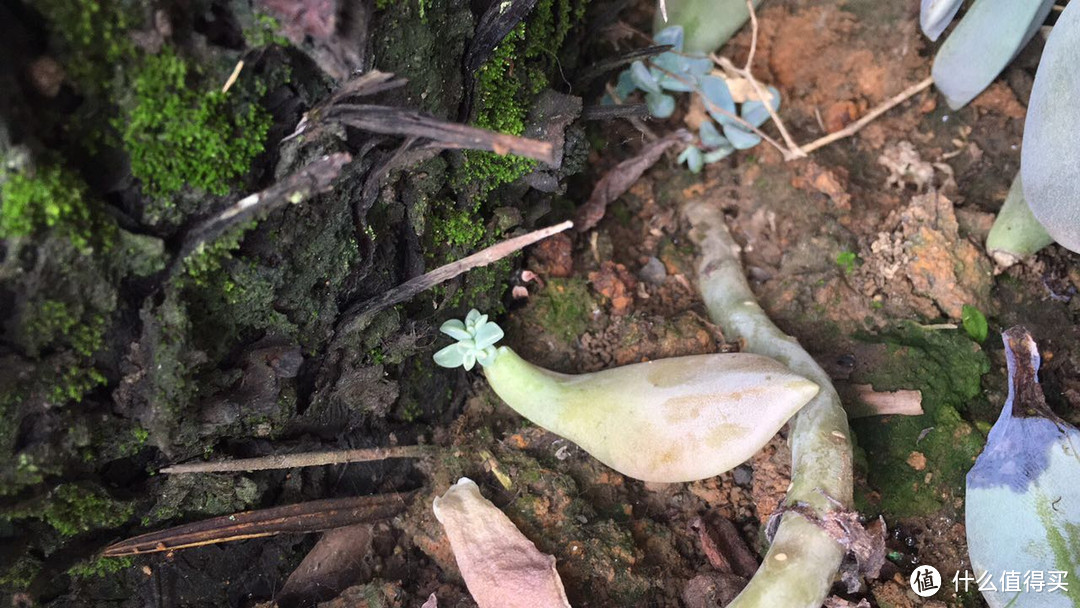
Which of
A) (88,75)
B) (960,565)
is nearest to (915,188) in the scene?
(960,565)

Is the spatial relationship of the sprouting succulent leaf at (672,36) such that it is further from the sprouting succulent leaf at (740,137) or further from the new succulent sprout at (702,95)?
the sprouting succulent leaf at (740,137)

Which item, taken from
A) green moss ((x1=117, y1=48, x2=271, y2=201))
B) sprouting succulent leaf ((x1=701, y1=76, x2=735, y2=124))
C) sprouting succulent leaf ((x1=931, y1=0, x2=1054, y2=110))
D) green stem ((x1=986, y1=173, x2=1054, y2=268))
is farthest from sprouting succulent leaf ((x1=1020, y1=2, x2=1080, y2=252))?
green moss ((x1=117, y1=48, x2=271, y2=201))

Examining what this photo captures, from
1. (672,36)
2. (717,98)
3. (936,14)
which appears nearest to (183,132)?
(672,36)

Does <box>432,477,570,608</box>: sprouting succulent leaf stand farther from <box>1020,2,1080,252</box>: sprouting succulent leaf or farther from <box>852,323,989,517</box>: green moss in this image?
<box>1020,2,1080,252</box>: sprouting succulent leaf

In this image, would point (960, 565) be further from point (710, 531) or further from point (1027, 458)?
point (710, 531)

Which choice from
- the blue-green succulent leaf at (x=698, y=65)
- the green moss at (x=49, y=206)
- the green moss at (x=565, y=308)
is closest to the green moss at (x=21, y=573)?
the green moss at (x=49, y=206)

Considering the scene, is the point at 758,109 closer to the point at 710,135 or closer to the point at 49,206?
the point at 710,135
